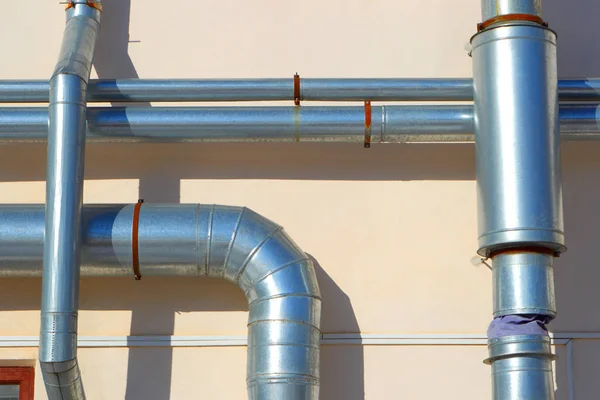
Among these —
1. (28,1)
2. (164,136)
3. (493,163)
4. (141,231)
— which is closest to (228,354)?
(141,231)

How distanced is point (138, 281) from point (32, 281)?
51cm

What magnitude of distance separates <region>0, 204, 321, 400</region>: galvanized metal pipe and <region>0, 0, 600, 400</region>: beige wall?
11.9 inches

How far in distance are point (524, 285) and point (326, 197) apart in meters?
1.13

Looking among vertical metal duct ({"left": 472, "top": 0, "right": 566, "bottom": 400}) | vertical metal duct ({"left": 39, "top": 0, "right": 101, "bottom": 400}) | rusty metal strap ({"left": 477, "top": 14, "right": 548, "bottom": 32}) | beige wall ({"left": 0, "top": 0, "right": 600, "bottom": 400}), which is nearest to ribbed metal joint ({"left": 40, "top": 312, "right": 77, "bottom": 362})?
vertical metal duct ({"left": 39, "top": 0, "right": 101, "bottom": 400})

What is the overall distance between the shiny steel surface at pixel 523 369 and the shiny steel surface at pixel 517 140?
0.41 m

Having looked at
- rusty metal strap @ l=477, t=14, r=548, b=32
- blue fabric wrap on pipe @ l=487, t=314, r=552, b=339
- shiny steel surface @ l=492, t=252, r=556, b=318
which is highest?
rusty metal strap @ l=477, t=14, r=548, b=32

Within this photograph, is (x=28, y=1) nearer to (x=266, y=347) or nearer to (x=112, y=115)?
(x=112, y=115)

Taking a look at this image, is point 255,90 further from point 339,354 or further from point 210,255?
point 339,354

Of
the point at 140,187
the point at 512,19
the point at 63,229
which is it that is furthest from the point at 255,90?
the point at 512,19

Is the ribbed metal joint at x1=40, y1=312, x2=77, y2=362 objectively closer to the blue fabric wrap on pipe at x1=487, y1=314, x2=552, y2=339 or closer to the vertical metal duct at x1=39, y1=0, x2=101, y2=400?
the vertical metal duct at x1=39, y1=0, x2=101, y2=400

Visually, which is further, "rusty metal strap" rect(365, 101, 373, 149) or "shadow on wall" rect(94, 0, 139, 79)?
"shadow on wall" rect(94, 0, 139, 79)

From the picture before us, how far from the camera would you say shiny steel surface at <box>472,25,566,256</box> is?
172 inches

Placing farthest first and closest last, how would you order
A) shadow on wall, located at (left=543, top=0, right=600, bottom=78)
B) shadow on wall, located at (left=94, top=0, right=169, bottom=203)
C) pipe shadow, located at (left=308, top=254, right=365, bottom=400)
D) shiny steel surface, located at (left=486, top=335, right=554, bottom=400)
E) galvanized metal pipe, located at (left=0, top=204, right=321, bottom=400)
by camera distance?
shadow on wall, located at (left=543, top=0, right=600, bottom=78) < shadow on wall, located at (left=94, top=0, right=169, bottom=203) < pipe shadow, located at (left=308, top=254, right=365, bottom=400) < galvanized metal pipe, located at (left=0, top=204, right=321, bottom=400) < shiny steel surface, located at (left=486, top=335, right=554, bottom=400)

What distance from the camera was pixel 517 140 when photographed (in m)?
4.44
